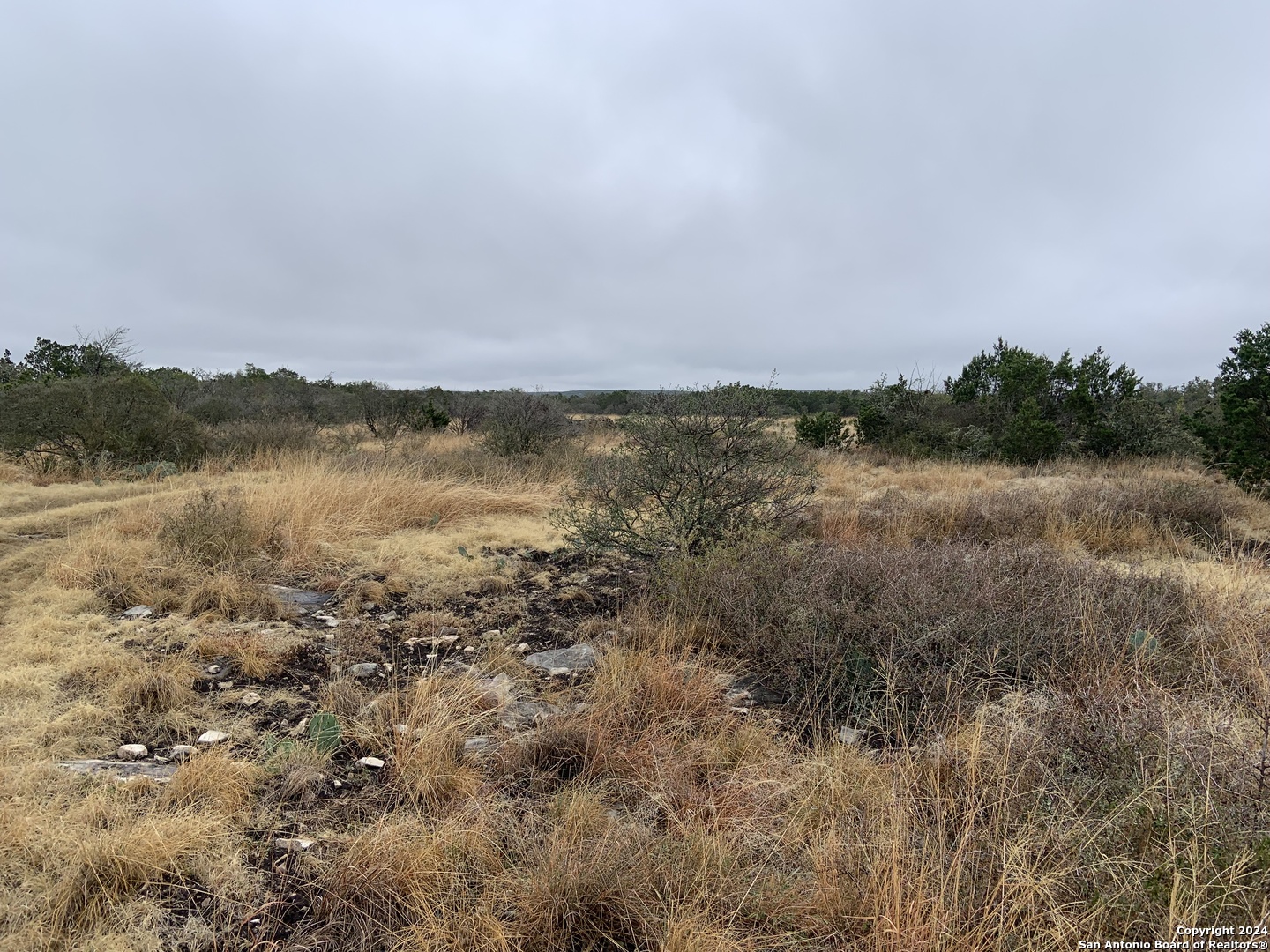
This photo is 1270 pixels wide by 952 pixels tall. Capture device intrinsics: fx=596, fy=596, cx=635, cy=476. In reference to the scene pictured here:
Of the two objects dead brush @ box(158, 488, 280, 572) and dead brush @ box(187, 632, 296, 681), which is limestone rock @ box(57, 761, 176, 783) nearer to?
dead brush @ box(187, 632, 296, 681)

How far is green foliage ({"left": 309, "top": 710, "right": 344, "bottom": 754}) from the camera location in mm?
2676

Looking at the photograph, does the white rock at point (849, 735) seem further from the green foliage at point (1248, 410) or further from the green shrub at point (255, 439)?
the green shrub at point (255, 439)

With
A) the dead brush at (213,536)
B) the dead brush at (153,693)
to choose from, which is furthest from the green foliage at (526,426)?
the dead brush at (153,693)

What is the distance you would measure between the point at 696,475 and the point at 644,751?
3.03 m

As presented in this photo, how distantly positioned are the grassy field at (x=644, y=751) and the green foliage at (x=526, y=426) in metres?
6.93

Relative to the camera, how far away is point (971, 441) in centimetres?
1531

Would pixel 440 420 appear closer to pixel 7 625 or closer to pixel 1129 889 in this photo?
pixel 7 625

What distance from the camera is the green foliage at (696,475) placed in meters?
5.28

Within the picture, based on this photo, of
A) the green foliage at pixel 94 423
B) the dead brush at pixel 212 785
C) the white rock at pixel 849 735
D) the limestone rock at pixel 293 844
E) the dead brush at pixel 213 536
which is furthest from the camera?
the green foliage at pixel 94 423

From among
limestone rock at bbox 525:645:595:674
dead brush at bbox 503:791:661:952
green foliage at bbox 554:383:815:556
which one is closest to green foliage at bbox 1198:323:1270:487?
green foliage at bbox 554:383:815:556

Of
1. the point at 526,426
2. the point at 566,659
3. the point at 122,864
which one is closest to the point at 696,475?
the point at 566,659

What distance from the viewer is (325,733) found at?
2711mm

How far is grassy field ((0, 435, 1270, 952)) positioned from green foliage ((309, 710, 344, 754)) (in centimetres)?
3

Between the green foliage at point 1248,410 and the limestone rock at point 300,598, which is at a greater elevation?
the green foliage at point 1248,410
